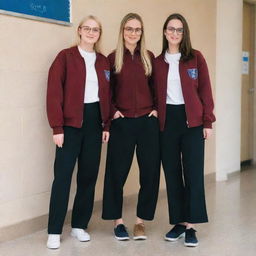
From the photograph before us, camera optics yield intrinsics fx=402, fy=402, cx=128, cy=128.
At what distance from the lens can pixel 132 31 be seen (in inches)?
105

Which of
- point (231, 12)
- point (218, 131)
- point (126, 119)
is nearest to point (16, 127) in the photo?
point (126, 119)

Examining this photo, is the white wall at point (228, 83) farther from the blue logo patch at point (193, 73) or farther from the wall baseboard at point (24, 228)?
the wall baseboard at point (24, 228)

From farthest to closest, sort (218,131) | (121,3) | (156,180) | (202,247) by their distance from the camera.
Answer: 1. (218,131)
2. (121,3)
3. (156,180)
4. (202,247)

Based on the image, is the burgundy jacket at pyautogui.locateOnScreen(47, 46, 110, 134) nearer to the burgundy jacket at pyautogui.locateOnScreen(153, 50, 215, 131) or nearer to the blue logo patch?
the burgundy jacket at pyautogui.locateOnScreen(153, 50, 215, 131)

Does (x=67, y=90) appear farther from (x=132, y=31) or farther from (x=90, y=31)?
(x=132, y=31)

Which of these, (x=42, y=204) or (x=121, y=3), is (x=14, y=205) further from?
(x=121, y=3)

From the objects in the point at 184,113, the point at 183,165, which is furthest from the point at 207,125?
the point at 183,165

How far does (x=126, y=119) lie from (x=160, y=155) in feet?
1.15

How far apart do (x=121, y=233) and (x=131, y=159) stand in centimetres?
52

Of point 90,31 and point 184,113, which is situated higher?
point 90,31

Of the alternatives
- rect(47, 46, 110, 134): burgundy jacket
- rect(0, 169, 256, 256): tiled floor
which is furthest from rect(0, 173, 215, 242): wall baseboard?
rect(47, 46, 110, 134): burgundy jacket

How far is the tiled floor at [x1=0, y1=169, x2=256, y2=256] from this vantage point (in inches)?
A: 101

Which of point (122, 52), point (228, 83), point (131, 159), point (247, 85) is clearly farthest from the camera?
point (247, 85)

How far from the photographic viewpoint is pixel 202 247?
8.70 ft
